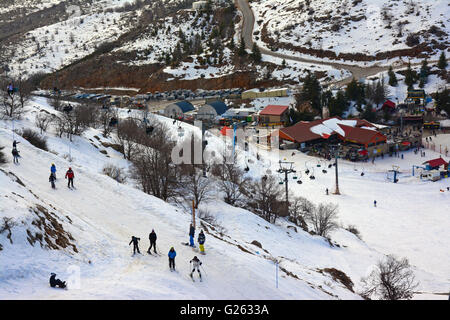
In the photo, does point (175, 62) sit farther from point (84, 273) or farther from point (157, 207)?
point (84, 273)

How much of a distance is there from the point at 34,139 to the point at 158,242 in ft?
68.6

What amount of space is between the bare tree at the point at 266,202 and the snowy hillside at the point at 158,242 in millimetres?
1385

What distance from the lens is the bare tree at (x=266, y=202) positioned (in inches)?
1405

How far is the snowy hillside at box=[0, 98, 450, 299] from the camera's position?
50.1ft

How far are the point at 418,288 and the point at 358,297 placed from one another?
614cm

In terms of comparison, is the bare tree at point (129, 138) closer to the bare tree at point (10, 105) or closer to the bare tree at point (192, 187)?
the bare tree at point (192, 187)

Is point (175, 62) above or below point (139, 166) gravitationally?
below

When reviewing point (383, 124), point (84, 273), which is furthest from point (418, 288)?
point (383, 124)

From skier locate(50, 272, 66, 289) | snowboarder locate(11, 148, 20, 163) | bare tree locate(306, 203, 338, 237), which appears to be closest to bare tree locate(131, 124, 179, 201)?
snowboarder locate(11, 148, 20, 163)

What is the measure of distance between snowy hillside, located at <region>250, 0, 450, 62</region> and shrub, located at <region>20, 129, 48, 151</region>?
83.6 m

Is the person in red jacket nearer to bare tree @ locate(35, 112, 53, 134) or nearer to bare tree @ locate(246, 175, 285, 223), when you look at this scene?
bare tree @ locate(246, 175, 285, 223)

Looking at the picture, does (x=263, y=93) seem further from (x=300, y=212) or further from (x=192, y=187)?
(x=192, y=187)

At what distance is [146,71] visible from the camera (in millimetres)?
116188

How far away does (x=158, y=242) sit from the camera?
2028cm
